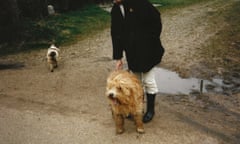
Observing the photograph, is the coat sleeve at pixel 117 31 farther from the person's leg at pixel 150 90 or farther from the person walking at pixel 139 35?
the person's leg at pixel 150 90

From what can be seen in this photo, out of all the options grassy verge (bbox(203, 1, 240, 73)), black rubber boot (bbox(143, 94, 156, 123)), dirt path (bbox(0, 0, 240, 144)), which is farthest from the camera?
grassy verge (bbox(203, 1, 240, 73))

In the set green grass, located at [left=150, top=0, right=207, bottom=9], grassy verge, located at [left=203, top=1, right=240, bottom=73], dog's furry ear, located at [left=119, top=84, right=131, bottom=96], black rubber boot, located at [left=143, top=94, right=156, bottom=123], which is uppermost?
dog's furry ear, located at [left=119, top=84, right=131, bottom=96]

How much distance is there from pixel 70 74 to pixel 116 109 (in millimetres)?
3757

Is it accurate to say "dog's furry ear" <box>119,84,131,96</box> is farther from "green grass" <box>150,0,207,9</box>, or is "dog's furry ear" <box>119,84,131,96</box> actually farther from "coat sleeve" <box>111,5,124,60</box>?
"green grass" <box>150,0,207,9</box>

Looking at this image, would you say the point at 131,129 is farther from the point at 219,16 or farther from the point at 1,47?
the point at 219,16

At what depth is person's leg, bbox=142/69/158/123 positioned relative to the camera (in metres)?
5.43

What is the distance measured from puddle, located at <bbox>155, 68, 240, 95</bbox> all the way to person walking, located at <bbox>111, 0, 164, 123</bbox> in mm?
1901

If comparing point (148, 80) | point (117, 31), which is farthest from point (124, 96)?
point (117, 31)

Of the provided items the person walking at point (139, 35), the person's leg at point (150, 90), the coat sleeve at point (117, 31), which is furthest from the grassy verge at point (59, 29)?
the person's leg at point (150, 90)

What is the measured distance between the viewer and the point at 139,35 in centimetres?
519

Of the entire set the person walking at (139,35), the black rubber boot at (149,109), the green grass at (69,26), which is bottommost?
the green grass at (69,26)

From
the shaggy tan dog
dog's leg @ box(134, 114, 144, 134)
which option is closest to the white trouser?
the shaggy tan dog

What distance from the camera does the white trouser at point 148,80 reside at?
5414 millimetres

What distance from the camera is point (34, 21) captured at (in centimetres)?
1438
